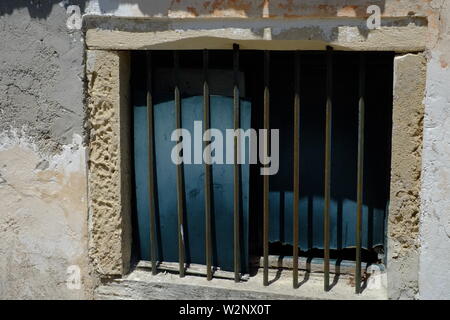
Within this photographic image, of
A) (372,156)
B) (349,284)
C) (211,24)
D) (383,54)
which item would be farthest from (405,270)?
(211,24)

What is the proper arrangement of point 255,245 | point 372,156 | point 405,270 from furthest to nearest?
point 255,245
point 372,156
point 405,270

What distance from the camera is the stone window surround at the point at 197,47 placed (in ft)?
11.2

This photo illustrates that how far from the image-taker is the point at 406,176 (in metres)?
3.49

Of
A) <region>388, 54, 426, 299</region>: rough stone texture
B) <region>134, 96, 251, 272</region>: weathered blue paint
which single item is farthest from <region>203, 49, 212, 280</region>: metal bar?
<region>388, 54, 426, 299</region>: rough stone texture

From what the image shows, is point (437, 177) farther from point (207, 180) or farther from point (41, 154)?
point (41, 154)

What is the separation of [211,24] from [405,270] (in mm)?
1760

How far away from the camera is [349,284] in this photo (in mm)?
3842

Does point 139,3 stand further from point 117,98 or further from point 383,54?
point 383,54

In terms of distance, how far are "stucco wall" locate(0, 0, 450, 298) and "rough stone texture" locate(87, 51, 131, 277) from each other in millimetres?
60

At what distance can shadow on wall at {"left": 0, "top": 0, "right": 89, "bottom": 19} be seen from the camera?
149 inches

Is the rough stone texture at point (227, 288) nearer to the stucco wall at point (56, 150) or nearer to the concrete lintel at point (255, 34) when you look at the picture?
the stucco wall at point (56, 150)

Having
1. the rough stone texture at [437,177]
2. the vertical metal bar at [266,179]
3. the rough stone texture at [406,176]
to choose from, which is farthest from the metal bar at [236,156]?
the rough stone texture at [437,177]

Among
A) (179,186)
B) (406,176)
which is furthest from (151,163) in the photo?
(406,176)

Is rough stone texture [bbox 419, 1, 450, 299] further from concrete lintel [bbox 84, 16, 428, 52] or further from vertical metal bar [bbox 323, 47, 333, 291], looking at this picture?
vertical metal bar [bbox 323, 47, 333, 291]
